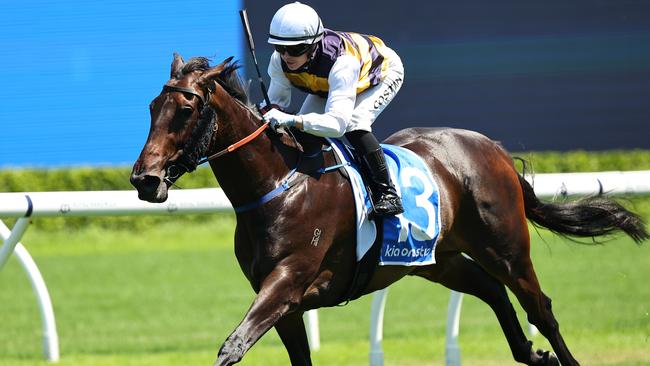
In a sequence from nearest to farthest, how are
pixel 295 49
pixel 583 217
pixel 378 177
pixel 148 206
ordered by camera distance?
1. pixel 295 49
2. pixel 378 177
3. pixel 583 217
4. pixel 148 206

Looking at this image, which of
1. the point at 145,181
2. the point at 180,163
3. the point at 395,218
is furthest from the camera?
the point at 395,218

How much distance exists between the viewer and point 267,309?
3779 mm

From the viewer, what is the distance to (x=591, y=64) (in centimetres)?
1387

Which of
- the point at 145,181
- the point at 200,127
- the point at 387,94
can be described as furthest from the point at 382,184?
the point at 145,181

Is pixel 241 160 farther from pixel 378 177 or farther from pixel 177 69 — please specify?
pixel 378 177

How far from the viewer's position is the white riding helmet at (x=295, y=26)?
3967 millimetres

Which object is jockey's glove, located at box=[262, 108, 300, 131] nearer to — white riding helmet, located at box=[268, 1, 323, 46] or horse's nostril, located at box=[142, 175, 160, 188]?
white riding helmet, located at box=[268, 1, 323, 46]

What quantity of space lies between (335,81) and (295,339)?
115 cm

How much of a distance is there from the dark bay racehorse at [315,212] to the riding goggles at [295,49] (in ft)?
0.72

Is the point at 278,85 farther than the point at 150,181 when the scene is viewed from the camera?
Yes

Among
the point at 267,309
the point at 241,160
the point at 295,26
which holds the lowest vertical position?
the point at 267,309

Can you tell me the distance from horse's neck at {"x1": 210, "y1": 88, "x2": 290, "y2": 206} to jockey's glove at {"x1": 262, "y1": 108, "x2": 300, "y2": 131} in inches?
3.5

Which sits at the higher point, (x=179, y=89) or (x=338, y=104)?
(x=179, y=89)

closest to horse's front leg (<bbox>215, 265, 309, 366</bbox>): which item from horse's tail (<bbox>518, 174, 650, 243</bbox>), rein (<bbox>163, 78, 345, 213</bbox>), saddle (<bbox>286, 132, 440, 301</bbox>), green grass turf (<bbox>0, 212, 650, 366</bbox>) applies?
rein (<bbox>163, 78, 345, 213</bbox>)
